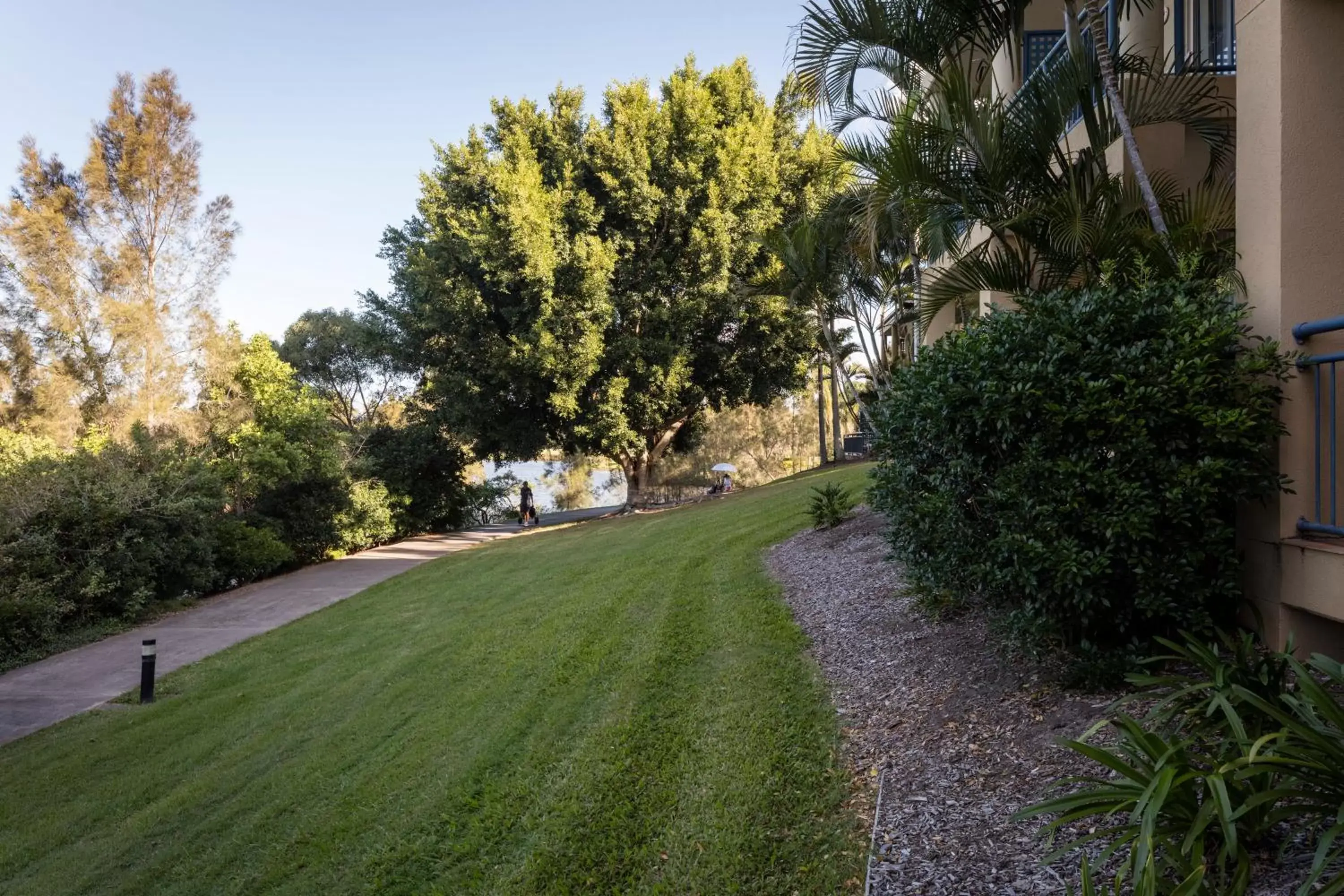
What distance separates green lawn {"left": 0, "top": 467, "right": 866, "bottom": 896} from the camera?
3.84m

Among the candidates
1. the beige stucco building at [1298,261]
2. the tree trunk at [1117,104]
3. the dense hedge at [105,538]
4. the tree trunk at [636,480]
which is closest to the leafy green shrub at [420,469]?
the tree trunk at [636,480]

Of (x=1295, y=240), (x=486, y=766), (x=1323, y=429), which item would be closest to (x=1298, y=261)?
(x=1295, y=240)

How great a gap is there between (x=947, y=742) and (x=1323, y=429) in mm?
2212

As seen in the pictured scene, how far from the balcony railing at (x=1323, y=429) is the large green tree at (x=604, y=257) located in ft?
52.4

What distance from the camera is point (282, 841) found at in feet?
17.0

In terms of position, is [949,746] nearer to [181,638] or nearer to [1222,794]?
[1222,794]

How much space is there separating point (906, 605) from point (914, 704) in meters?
1.85

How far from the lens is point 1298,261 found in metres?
3.81

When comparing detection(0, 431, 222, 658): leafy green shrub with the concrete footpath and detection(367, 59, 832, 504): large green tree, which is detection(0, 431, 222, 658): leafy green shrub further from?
detection(367, 59, 832, 504): large green tree

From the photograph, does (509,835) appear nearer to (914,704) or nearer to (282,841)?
(282,841)

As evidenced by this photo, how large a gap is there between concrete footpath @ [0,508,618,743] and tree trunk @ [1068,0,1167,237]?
11050 mm

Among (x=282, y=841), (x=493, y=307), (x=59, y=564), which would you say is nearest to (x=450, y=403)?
(x=493, y=307)

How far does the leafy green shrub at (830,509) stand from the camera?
10391mm

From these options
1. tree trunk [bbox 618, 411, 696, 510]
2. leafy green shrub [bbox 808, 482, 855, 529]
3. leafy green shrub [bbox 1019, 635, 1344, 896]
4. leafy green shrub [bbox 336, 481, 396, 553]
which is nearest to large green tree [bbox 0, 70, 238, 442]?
leafy green shrub [bbox 336, 481, 396, 553]
